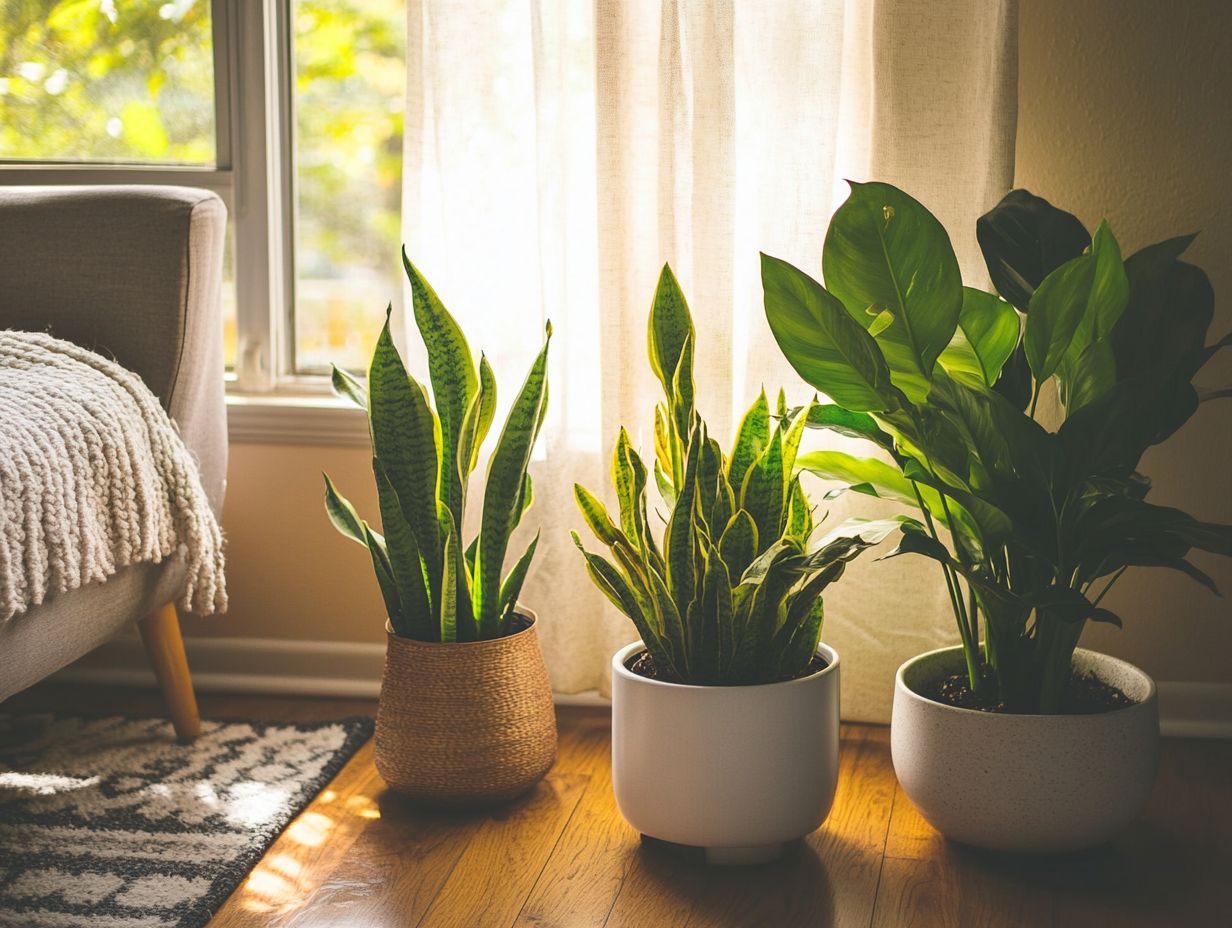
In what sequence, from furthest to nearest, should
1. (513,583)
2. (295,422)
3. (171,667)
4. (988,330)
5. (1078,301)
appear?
1. (295,422)
2. (171,667)
3. (513,583)
4. (988,330)
5. (1078,301)

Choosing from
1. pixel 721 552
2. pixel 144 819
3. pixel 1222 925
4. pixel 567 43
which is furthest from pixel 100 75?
pixel 1222 925

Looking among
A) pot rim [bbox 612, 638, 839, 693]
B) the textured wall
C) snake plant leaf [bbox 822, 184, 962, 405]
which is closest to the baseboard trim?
pot rim [bbox 612, 638, 839, 693]

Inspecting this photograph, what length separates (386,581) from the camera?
1740 mm

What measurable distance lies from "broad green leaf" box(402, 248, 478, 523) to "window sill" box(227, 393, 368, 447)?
49 centimetres

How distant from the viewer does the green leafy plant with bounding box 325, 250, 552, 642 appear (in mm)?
1627

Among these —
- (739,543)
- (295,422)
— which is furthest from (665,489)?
(295,422)

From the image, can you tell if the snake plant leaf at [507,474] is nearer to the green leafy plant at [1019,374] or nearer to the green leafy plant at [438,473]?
the green leafy plant at [438,473]

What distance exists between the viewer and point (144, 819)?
5.46 ft

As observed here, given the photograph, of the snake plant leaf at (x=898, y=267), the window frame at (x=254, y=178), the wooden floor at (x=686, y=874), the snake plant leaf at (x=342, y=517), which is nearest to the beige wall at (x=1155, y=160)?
the wooden floor at (x=686, y=874)

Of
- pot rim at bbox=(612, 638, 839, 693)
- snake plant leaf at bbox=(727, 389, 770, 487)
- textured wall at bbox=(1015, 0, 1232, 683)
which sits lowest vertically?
pot rim at bbox=(612, 638, 839, 693)

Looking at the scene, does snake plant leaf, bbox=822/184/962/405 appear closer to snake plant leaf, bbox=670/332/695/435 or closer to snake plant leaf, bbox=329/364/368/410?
snake plant leaf, bbox=670/332/695/435

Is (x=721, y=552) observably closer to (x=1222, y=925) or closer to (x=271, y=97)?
(x=1222, y=925)

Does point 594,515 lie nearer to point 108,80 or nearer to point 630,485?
point 630,485

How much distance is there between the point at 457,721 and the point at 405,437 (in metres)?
0.40
